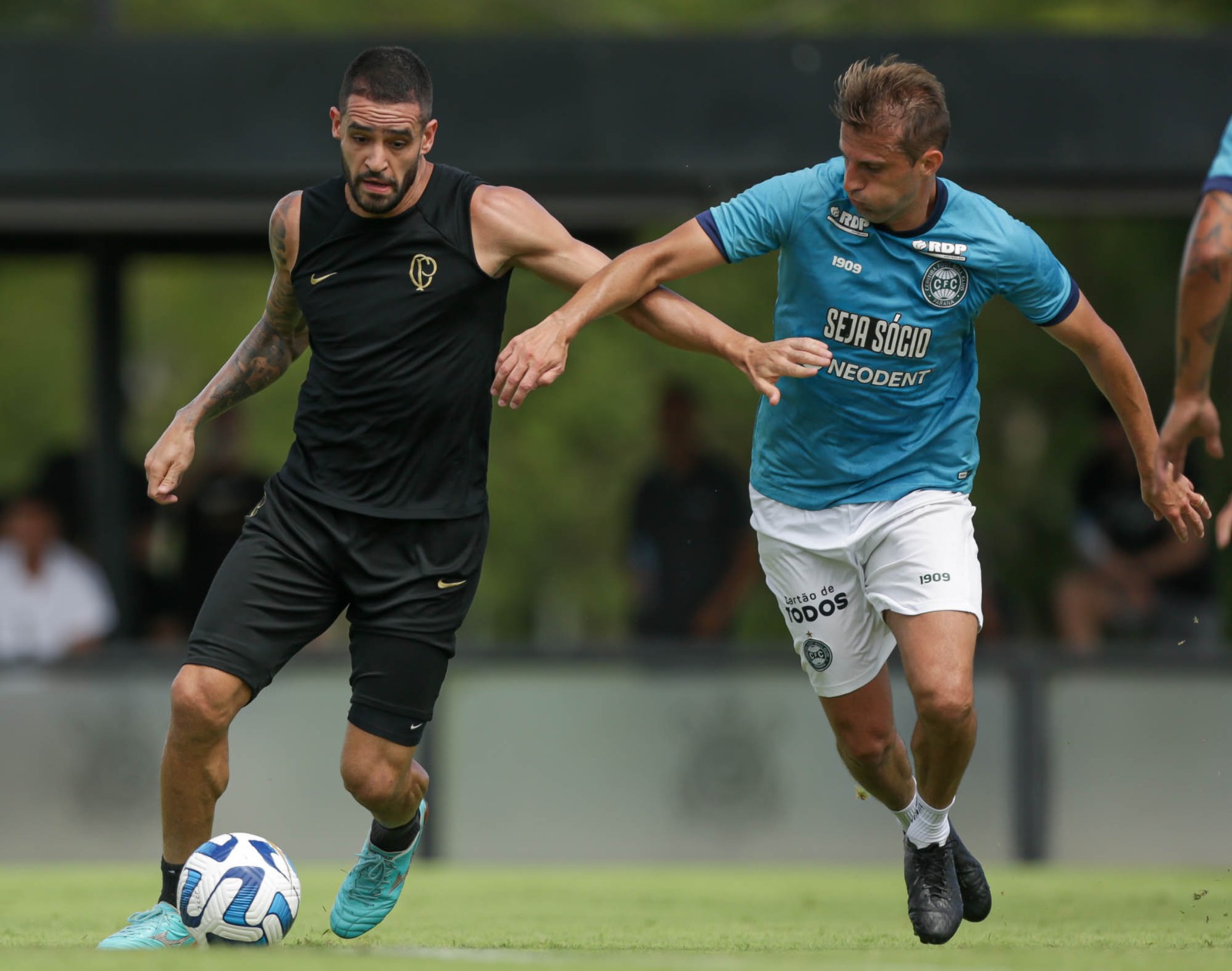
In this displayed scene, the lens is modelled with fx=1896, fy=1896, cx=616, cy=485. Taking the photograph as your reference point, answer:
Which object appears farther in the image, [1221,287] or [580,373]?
[580,373]

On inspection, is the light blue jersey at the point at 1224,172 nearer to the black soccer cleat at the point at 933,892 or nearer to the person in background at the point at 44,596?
the black soccer cleat at the point at 933,892

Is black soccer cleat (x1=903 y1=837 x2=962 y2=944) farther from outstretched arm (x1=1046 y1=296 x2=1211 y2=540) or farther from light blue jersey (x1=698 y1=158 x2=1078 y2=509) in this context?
outstretched arm (x1=1046 y1=296 x2=1211 y2=540)

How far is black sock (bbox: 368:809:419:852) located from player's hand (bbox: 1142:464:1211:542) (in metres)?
2.74

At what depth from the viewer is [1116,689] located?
11.0 m

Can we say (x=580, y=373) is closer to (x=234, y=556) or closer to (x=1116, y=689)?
(x=1116, y=689)

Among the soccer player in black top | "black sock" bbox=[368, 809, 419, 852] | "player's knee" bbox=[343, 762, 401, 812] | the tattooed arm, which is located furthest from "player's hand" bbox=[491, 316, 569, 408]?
"black sock" bbox=[368, 809, 419, 852]

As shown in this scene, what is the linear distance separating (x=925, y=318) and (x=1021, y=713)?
5300 millimetres

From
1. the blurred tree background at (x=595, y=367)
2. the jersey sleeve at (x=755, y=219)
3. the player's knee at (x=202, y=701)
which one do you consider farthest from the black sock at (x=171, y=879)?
the blurred tree background at (x=595, y=367)

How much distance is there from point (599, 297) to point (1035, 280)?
147cm

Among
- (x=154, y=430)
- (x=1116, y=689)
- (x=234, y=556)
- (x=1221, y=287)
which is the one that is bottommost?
(x=154, y=430)

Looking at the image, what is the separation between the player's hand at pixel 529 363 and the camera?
18.4 ft

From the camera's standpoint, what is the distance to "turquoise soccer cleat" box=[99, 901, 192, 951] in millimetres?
5828

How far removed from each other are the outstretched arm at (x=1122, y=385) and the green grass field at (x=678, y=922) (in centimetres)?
142

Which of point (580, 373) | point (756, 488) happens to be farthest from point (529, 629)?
point (756, 488)
